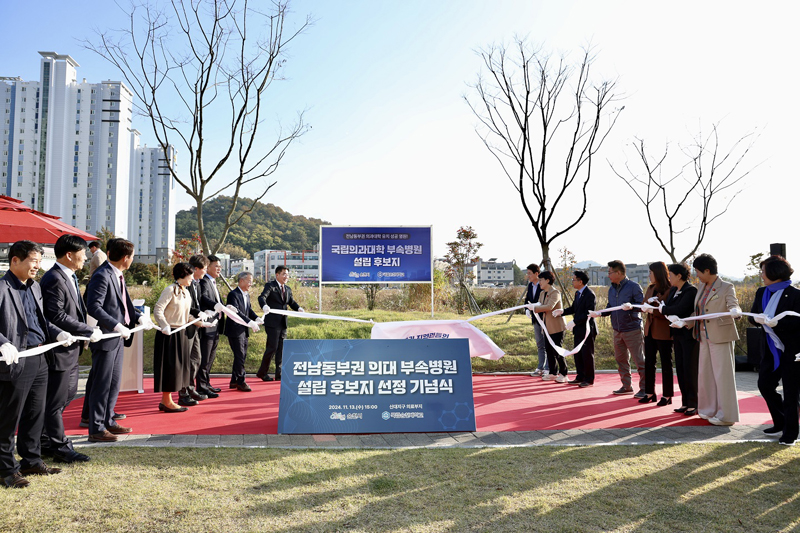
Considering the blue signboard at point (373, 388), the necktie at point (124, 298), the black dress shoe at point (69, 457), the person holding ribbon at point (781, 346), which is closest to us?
the black dress shoe at point (69, 457)

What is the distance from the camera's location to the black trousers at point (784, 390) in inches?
180

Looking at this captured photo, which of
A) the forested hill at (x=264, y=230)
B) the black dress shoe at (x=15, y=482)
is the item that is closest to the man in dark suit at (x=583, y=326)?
the black dress shoe at (x=15, y=482)

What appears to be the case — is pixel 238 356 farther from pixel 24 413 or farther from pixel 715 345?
pixel 715 345

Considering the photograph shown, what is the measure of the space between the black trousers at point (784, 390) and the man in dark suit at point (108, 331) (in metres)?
5.88

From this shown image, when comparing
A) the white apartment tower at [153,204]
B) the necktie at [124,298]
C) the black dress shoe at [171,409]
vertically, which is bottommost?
the black dress shoe at [171,409]

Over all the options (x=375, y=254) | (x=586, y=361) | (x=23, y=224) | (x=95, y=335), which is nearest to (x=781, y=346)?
(x=586, y=361)

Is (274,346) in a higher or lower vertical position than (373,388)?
higher

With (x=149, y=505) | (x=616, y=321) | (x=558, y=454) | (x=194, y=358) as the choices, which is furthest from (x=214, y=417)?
(x=616, y=321)

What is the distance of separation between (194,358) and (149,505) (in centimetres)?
319

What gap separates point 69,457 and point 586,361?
665 centimetres

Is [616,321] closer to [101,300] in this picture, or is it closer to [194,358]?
[194,358]

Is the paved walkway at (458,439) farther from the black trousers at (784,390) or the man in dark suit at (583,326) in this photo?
the man in dark suit at (583,326)

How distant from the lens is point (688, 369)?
6000mm

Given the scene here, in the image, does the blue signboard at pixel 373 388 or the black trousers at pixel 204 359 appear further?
the black trousers at pixel 204 359
